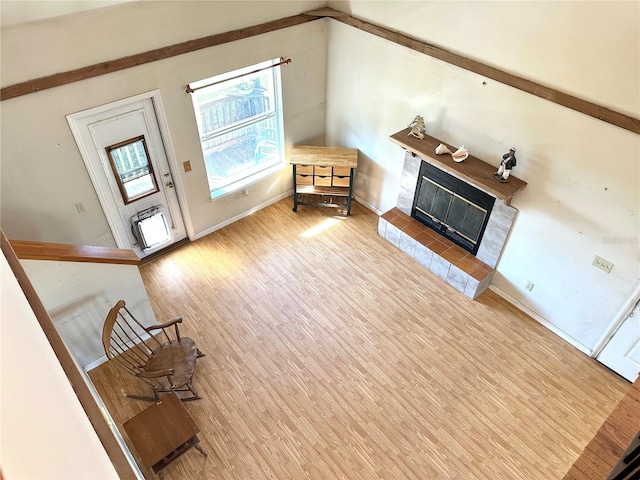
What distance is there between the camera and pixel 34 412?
90 centimetres

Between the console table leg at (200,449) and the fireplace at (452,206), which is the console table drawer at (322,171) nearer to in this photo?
the fireplace at (452,206)

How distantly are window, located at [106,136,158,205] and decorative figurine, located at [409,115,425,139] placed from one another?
2.94 meters

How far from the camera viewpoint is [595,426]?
4207mm

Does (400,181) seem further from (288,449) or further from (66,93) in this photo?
(66,93)

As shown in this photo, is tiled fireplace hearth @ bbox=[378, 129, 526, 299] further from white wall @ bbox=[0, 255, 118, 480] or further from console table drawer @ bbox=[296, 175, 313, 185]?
white wall @ bbox=[0, 255, 118, 480]

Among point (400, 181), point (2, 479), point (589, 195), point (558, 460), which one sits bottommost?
point (558, 460)

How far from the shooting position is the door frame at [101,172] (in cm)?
426

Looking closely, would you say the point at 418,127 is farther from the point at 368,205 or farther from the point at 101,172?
the point at 101,172

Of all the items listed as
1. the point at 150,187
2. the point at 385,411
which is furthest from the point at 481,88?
the point at 150,187

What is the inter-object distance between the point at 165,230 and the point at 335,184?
2291 millimetres

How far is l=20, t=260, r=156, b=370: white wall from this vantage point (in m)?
3.73

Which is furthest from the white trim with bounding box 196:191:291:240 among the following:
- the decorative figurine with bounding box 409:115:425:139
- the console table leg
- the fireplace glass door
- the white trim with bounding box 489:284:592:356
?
the white trim with bounding box 489:284:592:356

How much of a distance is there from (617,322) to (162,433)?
13.9 feet

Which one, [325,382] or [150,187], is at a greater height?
[150,187]
